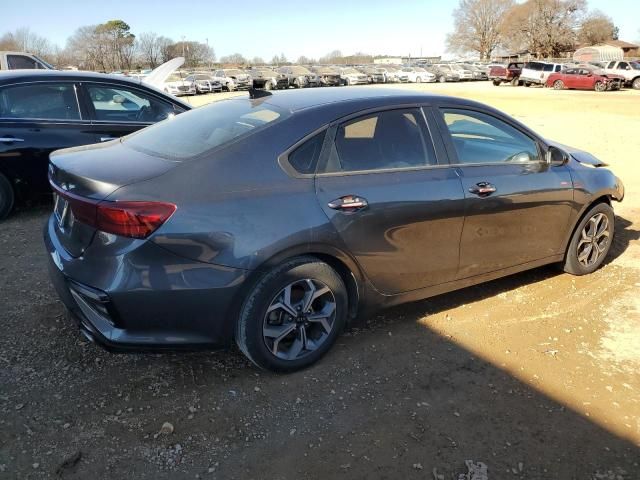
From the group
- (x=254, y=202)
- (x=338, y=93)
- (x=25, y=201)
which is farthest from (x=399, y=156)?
(x=25, y=201)

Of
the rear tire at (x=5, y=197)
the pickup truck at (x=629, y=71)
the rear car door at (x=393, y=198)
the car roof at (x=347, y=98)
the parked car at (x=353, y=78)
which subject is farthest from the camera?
the parked car at (x=353, y=78)

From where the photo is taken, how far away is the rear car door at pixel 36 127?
5555 mm

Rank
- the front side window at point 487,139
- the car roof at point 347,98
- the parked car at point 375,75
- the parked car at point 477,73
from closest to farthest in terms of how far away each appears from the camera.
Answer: the car roof at point 347,98 < the front side window at point 487,139 < the parked car at point 375,75 < the parked car at point 477,73

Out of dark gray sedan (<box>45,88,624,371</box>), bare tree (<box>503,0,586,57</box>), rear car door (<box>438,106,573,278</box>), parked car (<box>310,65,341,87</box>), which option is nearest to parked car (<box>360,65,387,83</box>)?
parked car (<box>310,65,341,87</box>)

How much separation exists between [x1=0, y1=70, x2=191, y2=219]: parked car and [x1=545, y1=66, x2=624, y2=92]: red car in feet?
112

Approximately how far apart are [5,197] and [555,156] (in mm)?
5527

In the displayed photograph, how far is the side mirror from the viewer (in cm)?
405

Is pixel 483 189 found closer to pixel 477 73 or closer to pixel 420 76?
pixel 420 76

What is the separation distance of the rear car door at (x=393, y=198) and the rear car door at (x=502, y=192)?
137 millimetres

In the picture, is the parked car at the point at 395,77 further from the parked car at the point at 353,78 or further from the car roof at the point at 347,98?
the car roof at the point at 347,98

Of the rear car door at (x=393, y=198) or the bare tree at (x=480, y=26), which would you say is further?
the bare tree at (x=480, y=26)

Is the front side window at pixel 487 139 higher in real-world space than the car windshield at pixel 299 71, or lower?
lower

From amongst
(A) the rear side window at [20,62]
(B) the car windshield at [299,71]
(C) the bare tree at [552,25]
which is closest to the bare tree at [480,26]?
(C) the bare tree at [552,25]

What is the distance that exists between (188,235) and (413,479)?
1.57 metres
